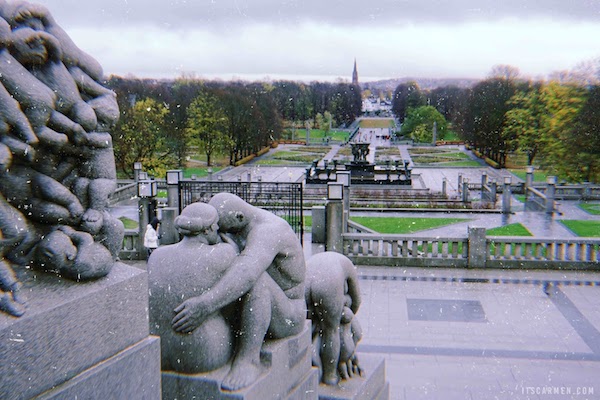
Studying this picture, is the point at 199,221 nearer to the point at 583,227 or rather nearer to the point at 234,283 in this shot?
the point at 234,283

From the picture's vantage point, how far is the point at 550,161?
27.0 m

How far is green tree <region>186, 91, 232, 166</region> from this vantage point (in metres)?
51.1

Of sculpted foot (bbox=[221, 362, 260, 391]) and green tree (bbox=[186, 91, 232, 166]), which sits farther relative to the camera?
green tree (bbox=[186, 91, 232, 166])

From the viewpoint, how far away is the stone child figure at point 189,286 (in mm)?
4336

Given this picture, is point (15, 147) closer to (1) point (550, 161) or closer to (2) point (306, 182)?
(1) point (550, 161)

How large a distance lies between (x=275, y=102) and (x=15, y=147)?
69.4 meters

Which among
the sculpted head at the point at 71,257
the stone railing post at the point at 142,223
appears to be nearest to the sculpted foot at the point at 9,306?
the sculpted head at the point at 71,257

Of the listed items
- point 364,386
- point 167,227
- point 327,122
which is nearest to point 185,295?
point 364,386

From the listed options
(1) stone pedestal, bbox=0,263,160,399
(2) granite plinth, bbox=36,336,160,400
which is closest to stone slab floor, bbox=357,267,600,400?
(2) granite plinth, bbox=36,336,160,400

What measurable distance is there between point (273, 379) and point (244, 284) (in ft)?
2.74

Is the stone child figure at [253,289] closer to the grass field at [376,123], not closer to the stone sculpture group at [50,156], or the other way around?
the stone sculpture group at [50,156]

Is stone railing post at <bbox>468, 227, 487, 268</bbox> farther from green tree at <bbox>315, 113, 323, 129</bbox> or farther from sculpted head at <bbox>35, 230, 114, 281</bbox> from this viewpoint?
green tree at <bbox>315, 113, 323, 129</bbox>

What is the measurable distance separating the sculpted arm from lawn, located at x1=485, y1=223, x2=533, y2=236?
61.1 ft

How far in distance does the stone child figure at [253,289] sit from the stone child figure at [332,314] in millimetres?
673
